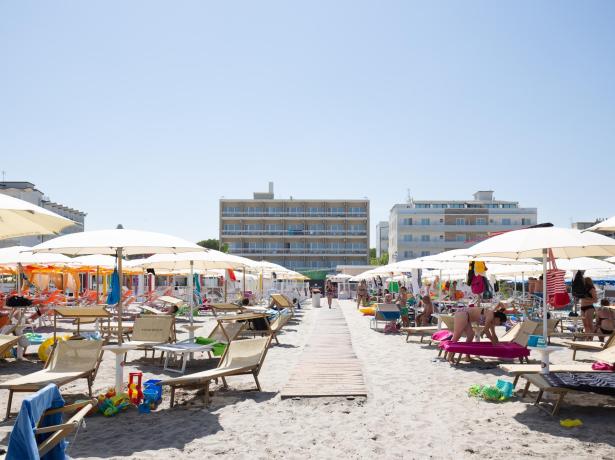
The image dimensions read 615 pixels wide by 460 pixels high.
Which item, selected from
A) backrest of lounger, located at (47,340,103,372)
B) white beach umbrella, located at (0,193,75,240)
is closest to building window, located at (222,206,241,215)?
backrest of lounger, located at (47,340,103,372)

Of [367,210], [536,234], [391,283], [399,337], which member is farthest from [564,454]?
[367,210]

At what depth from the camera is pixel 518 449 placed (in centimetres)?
511

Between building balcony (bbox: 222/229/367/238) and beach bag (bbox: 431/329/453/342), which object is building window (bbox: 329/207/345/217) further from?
beach bag (bbox: 431/329/453/342)

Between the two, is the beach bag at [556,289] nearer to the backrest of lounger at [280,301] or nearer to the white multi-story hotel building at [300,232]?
the backrest of lounger at [280,301]

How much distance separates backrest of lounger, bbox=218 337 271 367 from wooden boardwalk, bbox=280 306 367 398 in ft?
1.85

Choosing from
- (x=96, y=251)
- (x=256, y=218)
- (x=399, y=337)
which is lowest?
(x=399, y=337)

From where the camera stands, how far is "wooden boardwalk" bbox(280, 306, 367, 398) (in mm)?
7562

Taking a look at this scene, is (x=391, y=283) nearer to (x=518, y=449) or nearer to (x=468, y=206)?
(x=518, y=449)

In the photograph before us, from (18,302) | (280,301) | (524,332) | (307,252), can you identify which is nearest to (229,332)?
(524,332)

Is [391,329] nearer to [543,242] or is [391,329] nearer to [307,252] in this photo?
[543,242]

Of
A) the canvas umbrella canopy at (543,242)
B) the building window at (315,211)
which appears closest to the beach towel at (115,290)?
the canvas umbrella canopy at (543,242)

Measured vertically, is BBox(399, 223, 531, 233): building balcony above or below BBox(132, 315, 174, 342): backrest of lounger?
above

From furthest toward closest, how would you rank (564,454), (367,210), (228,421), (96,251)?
(367,210), (96,251), (228,421), (564,454)

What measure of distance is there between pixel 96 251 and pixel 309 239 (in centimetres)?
6349
